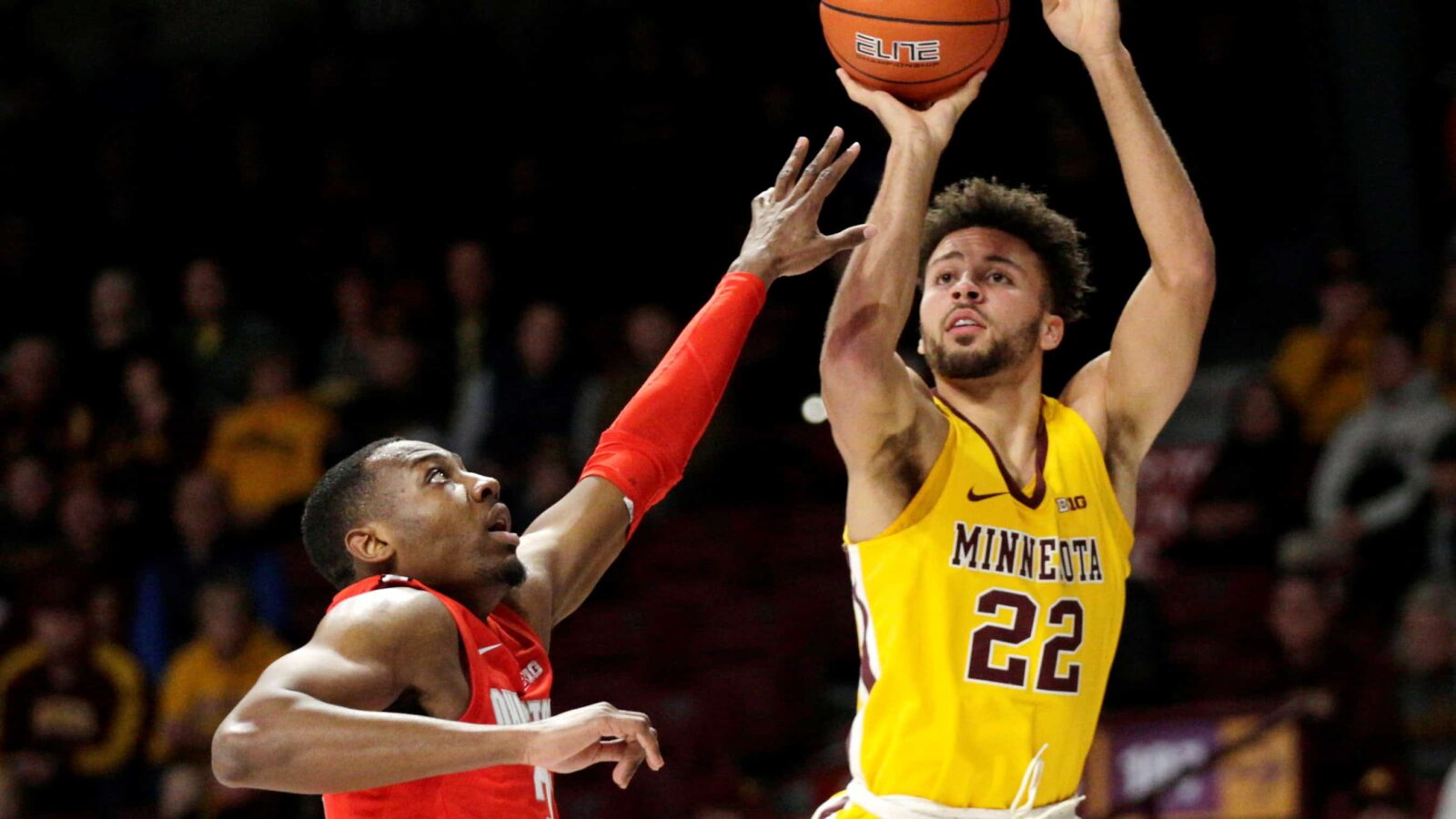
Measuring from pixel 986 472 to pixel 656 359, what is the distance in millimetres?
5363

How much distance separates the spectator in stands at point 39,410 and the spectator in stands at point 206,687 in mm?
1903

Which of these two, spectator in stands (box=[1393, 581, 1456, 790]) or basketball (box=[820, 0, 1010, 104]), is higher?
basketball (box=[820, 0, 1010, 104])

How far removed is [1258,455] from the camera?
8836 mm

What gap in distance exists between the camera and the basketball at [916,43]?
4.48 meters

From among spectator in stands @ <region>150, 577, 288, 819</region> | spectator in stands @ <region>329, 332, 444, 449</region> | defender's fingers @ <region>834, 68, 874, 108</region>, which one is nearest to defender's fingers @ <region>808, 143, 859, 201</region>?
defender's fingers @ <region>834, 68, 874, 108</region>

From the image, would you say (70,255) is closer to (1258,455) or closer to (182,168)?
(182,168)

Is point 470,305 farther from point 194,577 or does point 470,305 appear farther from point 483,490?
point 483,490

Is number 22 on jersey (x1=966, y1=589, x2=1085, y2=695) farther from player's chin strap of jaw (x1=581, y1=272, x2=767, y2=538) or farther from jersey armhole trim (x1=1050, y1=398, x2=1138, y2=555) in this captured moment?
player's chin strap of jaw (x1=581, y1=272, x2=767, y2=538)

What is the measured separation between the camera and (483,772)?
→ 3.76 metres

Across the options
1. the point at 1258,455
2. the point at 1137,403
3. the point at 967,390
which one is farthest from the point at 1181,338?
the point at 1258,455

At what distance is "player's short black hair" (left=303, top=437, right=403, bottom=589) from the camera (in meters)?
4.01

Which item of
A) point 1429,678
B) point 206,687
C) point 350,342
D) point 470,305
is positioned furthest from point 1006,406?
point 350,342

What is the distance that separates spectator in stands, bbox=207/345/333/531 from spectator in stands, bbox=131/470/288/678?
303 mm

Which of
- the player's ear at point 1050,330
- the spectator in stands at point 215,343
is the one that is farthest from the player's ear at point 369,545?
the spectator in stands at point 215,343
